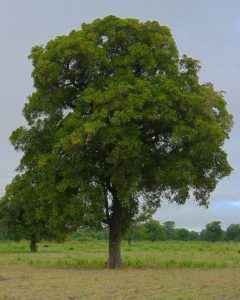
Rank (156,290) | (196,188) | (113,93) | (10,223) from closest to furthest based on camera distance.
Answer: (156,290) → (113,93) → (196,188) → (10,223)

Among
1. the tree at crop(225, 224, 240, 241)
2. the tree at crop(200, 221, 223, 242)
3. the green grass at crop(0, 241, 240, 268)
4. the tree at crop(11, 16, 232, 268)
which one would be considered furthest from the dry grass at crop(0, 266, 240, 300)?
the tree at crop(225, 224, 240, 241)

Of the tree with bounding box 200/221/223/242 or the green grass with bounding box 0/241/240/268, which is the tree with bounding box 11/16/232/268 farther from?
the tree with bounding box 200/221/223/242

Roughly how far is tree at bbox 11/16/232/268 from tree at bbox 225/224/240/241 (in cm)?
15346

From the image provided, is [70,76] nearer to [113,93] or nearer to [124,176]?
[113,93]

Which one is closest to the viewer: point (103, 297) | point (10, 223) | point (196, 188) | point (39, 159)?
point (103, 297)

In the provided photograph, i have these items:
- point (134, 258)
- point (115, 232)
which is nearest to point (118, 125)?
point (115, 232)

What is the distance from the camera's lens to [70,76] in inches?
1113

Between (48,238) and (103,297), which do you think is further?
(48,238)

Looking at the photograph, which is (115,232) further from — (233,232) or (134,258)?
(233,232)

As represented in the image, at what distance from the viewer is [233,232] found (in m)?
180

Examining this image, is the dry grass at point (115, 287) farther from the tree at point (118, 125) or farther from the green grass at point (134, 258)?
the green grass at point (134, 258)

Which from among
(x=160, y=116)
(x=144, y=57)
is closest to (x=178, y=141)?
(x=160, y=116)

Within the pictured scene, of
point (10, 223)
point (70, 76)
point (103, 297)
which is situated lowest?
point (103, 297)

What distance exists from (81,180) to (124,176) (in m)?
2.09
